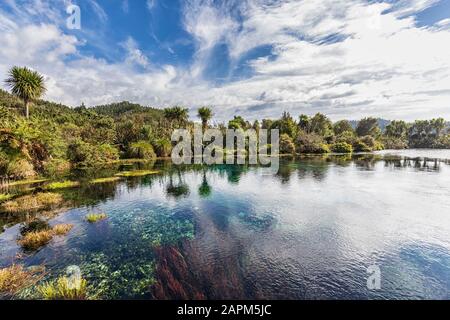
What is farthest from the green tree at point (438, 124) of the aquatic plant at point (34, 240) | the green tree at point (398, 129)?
the aquatic plant at point (34, 240)

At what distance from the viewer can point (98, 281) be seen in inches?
440

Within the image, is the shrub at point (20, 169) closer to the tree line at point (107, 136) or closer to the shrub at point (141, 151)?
the tree line at point (107, 136)

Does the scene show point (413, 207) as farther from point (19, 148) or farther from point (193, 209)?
point (19, 148)

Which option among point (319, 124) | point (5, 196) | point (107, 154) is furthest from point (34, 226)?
point (319, 124)

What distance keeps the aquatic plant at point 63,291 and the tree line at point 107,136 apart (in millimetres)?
24853

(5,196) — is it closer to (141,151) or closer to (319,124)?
(141,151)

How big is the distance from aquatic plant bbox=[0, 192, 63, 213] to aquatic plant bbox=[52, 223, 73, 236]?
7493mm

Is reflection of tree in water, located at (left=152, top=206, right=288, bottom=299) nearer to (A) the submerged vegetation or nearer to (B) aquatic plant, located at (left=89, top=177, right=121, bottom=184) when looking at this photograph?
(A) the submerged vegetation

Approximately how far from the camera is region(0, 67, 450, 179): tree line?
3331cm

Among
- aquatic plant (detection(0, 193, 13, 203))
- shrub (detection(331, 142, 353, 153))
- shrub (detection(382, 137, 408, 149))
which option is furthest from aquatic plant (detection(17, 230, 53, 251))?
shrub (detection(382, 137, 408, 149))

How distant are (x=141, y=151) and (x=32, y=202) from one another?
4947cm

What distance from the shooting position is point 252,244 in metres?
15.1

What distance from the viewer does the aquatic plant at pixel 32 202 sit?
22.2 metres
